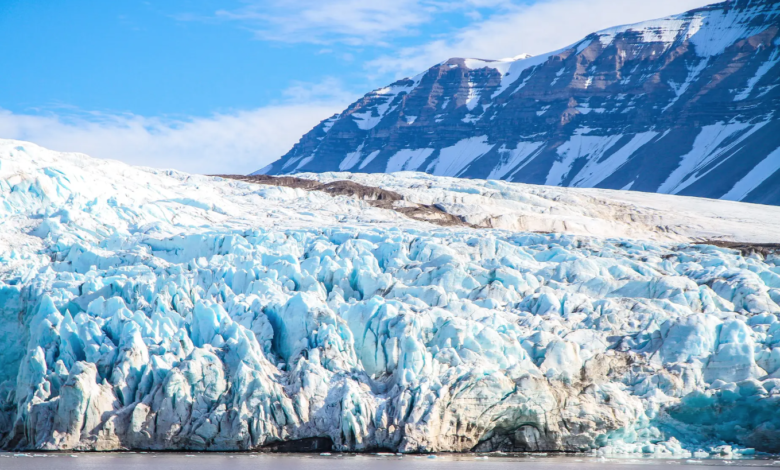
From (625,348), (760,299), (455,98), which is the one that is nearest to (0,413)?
(625,348)

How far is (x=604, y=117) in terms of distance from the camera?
497 ft

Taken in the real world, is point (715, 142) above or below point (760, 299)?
above

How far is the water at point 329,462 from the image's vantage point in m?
20.2

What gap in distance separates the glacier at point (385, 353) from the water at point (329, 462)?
0.73 metres

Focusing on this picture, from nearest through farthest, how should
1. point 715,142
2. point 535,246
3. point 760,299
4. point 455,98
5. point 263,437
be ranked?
1. point 263,437
2. point 760,299
3. point 535,246
4. point 715,142
5. point 455,98

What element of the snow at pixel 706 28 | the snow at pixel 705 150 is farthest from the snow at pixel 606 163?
the snow at pixel 706 28

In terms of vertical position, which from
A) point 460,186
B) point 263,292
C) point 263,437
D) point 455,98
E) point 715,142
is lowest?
point 263,437

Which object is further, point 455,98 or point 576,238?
point 455,98

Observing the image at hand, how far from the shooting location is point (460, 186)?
56.9 meters

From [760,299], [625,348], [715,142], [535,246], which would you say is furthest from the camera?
[715,142]

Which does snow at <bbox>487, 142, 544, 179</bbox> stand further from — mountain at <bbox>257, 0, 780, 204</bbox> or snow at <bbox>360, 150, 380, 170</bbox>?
snow at <bbox>360, 150, 380, 170</bbox>

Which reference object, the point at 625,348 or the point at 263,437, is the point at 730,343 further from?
the point at 263,437

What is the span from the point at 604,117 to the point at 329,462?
137198mm

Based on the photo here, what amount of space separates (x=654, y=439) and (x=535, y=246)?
37.9 feet
